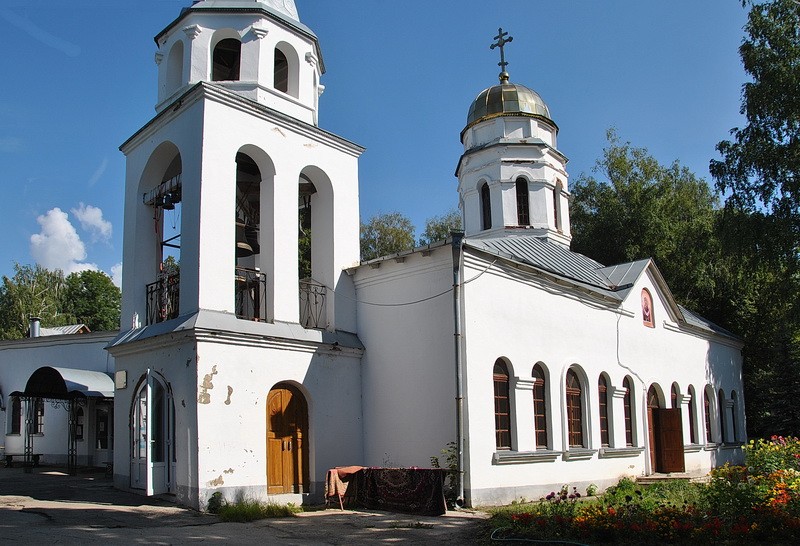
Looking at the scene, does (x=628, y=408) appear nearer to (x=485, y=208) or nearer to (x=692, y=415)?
(x=692, y=415)

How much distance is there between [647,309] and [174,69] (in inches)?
524

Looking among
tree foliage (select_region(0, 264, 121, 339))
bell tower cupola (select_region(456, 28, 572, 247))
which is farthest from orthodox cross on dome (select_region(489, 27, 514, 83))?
A: tree foliage (select_region(0, 264, 121, 339))

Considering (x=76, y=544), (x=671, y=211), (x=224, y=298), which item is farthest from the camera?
(x=671, y=211)

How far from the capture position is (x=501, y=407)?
1373 cm

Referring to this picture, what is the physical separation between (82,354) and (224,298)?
476 inches

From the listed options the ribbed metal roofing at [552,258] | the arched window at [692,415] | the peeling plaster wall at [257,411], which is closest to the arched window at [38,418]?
the peeling plaster wall at [257,411]

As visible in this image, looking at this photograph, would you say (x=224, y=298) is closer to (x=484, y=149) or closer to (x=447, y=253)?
(x=447, y=253)

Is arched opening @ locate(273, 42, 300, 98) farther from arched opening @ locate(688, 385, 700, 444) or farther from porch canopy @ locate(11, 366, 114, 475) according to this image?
arched opening @ locate(688, 385, 700, 444)

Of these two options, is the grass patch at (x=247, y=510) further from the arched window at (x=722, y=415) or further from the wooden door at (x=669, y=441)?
the arched window at (x=722, y=415)

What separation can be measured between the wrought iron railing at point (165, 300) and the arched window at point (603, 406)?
967 centimetres

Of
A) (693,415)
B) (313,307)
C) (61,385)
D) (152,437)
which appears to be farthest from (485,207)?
(152,437)

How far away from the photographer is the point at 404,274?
13680 mm

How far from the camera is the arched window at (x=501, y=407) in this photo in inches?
530

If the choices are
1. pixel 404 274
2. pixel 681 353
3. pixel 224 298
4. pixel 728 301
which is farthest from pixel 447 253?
pixel 728 301
